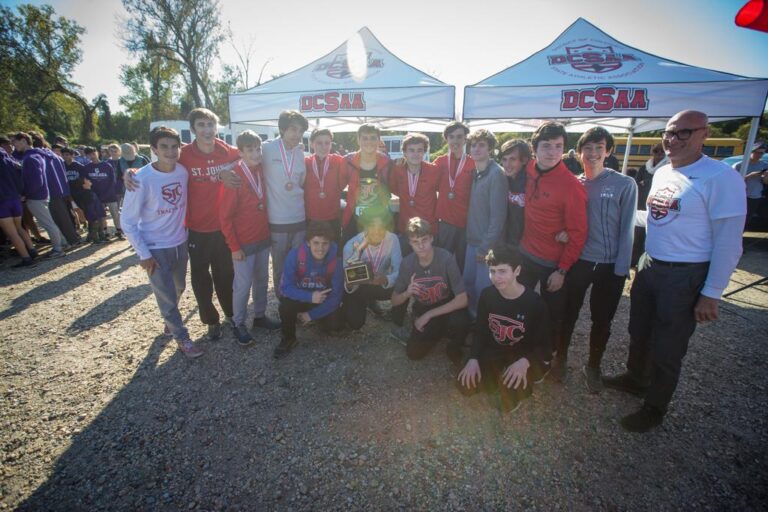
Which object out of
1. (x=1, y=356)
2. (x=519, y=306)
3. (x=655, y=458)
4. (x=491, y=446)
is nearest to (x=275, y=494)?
(x=491, y=446)

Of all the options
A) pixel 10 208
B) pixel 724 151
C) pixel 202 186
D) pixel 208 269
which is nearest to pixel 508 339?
pixel 208 269

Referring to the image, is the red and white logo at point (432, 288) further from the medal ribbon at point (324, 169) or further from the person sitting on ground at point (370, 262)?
the medal ribbon at point (324, 169)

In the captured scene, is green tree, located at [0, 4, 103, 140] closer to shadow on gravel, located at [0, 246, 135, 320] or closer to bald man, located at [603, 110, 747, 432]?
shadow on gravel, located at [0, 246, 135, 320]

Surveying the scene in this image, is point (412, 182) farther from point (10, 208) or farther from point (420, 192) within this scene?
point (10, 208)

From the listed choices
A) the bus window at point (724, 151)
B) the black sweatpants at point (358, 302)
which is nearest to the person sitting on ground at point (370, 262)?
the black sweatpants at point (358, 302)

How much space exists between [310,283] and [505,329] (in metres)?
2.02

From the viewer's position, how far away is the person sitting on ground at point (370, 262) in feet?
11.9

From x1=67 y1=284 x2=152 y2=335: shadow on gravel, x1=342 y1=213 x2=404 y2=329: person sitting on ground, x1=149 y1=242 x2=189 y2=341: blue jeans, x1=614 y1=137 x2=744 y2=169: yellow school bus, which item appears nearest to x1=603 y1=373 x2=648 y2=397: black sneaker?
x1=342 y1=213 x2=404 y2=329: person sitting on ground

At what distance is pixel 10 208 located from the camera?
5.82 m

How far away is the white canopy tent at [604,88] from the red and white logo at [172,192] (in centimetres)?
413

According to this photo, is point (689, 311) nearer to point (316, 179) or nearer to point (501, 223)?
point (501, 223)

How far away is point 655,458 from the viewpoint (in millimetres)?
2266

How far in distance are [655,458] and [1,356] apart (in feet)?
19.9

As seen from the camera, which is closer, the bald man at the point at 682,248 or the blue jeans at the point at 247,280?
the bald man at the point at 682,248
